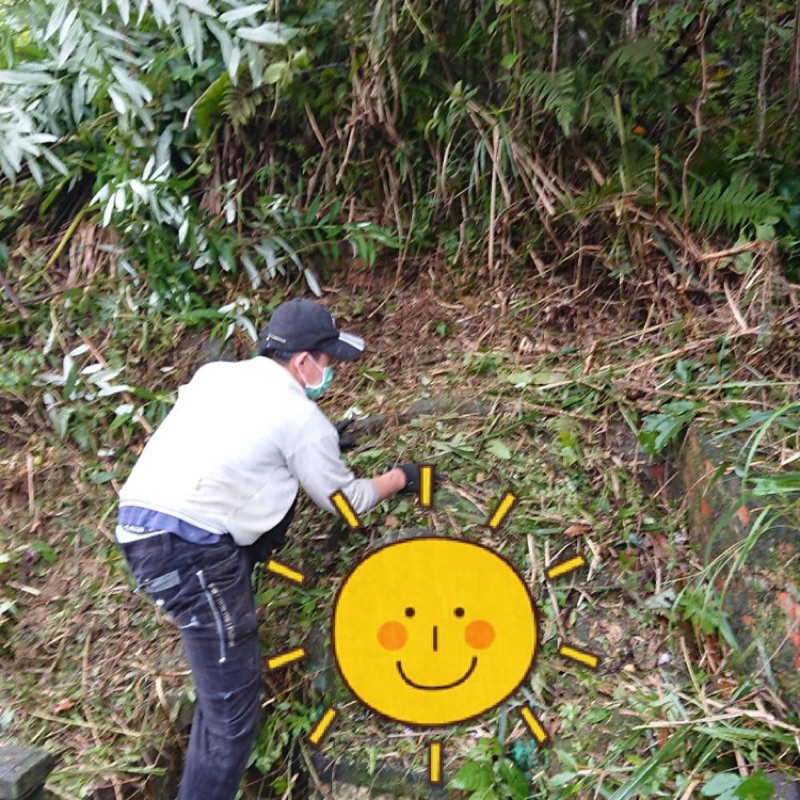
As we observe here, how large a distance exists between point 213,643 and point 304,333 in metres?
1.06

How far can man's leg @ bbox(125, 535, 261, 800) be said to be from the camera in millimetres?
2375

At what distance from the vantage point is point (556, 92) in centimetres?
319

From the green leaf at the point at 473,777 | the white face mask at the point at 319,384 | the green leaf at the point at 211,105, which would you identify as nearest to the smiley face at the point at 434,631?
the green leaf at the point at 473,777

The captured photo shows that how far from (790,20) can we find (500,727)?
3.46 meters

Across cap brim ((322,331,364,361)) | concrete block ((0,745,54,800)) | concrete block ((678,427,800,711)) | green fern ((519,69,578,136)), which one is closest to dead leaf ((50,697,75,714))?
concrete block ((0,745,54,800))

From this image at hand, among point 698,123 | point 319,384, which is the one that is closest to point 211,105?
point 319,384

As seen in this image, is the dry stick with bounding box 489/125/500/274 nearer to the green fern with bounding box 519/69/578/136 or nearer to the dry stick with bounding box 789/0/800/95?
the green fern with bounding box 519/69/578/136

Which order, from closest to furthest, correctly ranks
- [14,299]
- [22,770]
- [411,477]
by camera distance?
[22,770] < [411,477] < [14,299]

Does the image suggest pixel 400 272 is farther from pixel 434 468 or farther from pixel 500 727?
pixel 500 727

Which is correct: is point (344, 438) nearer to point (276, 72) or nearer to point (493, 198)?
point (493, 198)

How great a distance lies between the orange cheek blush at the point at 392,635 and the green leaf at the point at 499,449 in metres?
0.81

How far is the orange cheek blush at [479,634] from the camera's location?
272 cm

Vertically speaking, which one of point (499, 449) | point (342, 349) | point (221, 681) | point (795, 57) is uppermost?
point (795, 57)

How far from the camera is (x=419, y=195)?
384 cm
